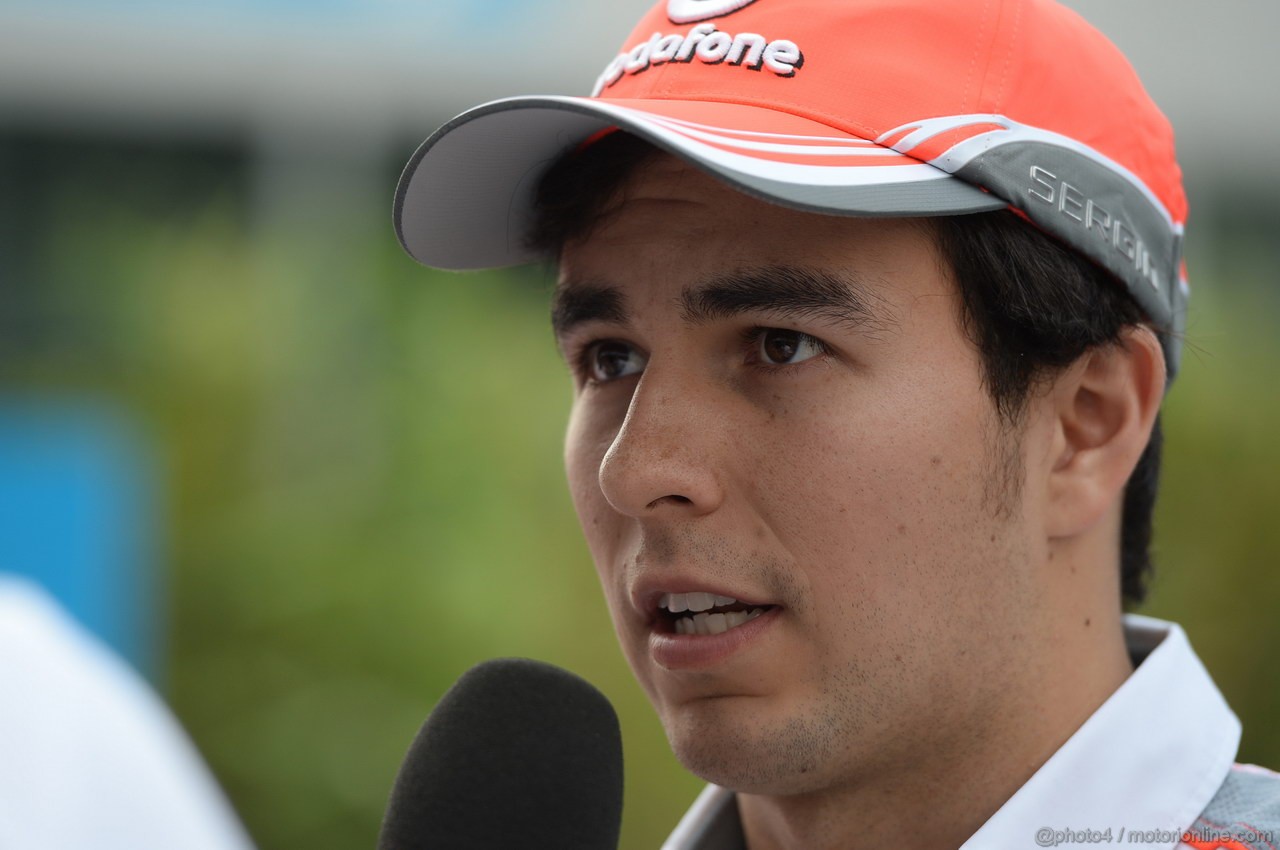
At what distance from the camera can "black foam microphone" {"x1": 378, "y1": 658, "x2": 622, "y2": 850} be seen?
1476mm

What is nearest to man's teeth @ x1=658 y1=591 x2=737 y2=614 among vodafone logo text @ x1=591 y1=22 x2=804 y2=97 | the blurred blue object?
vodafone logo text @ x1=591 y1=22 x2=804 y2=97

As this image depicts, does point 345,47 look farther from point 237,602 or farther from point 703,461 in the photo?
point 703,461

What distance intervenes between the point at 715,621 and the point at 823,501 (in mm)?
216

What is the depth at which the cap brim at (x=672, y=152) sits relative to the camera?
1.60 metres

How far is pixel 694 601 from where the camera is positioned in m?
1.77

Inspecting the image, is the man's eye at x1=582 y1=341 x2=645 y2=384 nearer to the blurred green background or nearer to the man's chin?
the man's chin

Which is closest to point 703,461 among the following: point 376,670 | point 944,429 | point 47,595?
point 944,429

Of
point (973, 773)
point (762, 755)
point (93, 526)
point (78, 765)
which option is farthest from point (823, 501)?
point (93, 526)

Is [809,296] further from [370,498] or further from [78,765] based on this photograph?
[370,498]

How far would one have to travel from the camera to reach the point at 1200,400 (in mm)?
4504

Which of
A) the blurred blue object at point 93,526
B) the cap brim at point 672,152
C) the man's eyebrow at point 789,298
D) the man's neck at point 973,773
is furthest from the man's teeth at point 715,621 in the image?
the blurred blue object at point 93,526

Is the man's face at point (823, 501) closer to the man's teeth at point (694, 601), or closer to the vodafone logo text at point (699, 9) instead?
the man's teeth at point (694, 601)

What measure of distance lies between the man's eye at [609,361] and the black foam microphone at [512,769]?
0.52 meters

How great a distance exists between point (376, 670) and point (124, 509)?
1093 mm
